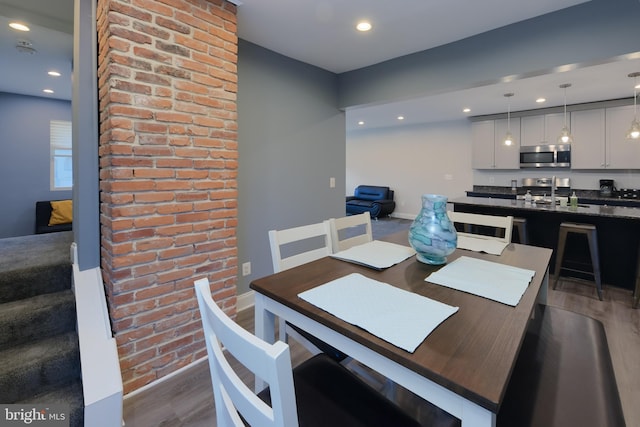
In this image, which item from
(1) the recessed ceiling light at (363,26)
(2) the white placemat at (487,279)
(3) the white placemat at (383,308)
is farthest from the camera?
(1) the recessed ceiling light at (363,26)

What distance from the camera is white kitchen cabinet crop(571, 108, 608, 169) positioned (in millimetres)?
4883

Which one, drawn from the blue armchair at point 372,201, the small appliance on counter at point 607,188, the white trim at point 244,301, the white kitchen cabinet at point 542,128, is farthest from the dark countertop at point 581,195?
the white trim at point 244,301

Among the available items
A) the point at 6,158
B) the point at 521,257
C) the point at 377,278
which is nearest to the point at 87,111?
the point at 377,278

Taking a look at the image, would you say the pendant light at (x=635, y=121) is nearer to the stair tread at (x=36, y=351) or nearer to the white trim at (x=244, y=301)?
the white trim at (x=244, y=301)

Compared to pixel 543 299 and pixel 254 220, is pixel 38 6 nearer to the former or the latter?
pixel 254 220

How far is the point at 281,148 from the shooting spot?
2939mm

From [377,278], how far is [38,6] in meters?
2.71

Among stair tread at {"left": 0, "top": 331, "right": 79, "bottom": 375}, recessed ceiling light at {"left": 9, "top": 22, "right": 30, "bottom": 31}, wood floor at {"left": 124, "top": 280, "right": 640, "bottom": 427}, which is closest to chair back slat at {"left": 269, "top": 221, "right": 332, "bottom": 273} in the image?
wood floor at {"left": 124, "top": 280, "right": 640, "bottom": 427}

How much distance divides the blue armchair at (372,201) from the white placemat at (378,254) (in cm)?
549

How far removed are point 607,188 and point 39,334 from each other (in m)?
7.14

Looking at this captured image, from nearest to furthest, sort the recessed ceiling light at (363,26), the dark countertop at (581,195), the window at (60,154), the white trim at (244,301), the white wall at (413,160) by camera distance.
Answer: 1. the recessed ceiling light at (363,26)
2. the white trim at (244,301)
3. the window at (60,154)
4. the dark countertop at (581,195)
5. the white wall at (413,160)

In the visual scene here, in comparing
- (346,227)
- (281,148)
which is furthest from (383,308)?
(281,148)

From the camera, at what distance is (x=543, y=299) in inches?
64.1

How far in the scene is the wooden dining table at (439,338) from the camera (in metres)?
0.66
